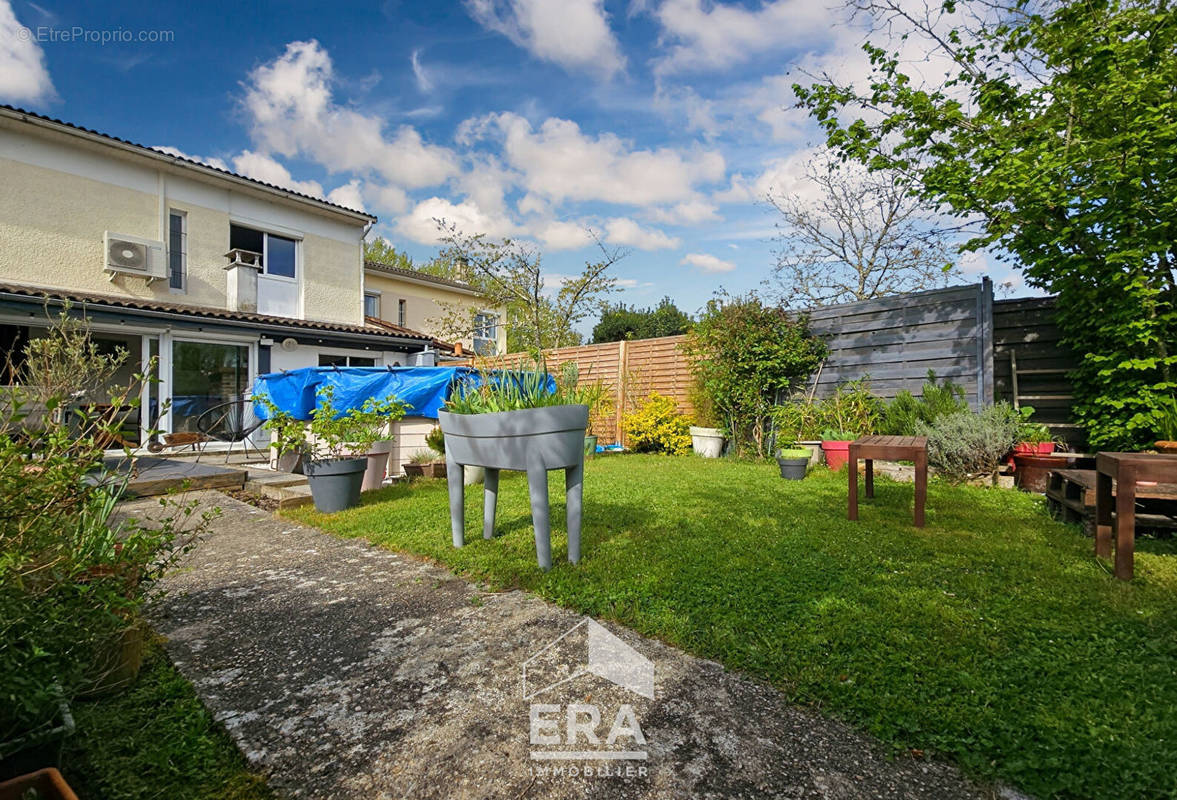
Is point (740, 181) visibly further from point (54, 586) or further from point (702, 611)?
point (54, 586)

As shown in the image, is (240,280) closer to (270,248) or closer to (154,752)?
(270,248)

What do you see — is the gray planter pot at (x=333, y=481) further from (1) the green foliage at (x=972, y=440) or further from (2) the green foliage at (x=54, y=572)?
(1) the green foliage at (x=972, y=440)

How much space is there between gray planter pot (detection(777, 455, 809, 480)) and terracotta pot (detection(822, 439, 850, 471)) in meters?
0.75

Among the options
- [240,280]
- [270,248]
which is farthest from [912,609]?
[270,248]

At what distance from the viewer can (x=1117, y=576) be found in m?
2.84

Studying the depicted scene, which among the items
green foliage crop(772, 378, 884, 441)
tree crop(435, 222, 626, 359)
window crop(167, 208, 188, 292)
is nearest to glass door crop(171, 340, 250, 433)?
window crop(167, 208, 188, 292)

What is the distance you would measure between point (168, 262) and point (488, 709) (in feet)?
41.0

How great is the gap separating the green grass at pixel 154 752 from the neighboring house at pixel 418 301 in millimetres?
15711

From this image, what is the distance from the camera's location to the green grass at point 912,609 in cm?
157

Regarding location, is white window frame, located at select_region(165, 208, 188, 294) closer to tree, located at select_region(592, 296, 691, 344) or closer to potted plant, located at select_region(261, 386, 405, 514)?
potted plant, located at select_region(261, 386, 405, 514)

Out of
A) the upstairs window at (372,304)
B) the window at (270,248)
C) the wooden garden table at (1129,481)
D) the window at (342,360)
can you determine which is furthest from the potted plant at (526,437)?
the upstairs window at (372,304)

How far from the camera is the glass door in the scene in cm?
994

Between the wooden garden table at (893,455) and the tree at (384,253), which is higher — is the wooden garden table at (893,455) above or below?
below

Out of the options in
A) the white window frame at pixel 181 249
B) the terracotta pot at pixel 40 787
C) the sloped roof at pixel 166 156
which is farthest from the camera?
the white window frame at pixel 181 249
